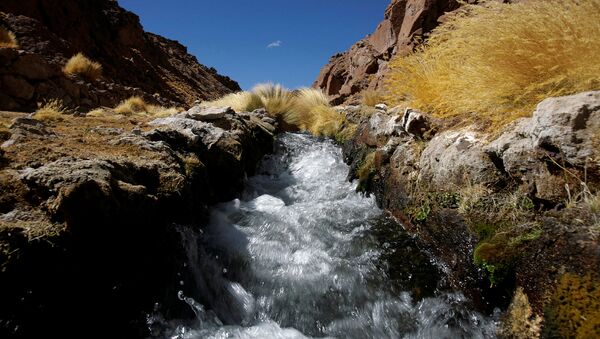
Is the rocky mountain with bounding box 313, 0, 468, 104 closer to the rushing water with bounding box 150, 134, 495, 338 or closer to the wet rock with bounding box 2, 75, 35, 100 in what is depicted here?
the rushing water with bounding box 150, 134, 495, 338

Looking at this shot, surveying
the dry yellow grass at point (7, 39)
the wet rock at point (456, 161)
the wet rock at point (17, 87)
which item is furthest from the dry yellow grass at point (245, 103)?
the wet rock at point (456, 161)

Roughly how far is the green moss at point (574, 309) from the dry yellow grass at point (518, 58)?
1.25 meters

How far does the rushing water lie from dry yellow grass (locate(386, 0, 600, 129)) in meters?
1.30

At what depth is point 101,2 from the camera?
17875 mm

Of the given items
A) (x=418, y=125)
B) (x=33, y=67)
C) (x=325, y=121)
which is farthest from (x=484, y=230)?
(x=33, y=67)

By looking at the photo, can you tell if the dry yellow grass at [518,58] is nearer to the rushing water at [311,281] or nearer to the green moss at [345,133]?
the rushing water at [311,281]

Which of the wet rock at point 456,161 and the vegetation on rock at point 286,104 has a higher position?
the vegetation on rock at point 286,104

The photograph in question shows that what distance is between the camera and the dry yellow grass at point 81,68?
8.62 metres

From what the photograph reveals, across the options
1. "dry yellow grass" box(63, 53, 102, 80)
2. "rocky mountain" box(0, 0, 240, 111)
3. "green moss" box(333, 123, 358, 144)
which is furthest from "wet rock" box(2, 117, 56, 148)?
"dry yellow grass" box(63, 53, 102, 80)

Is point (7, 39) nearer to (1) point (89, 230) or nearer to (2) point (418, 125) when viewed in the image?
(1) point (89, 230)

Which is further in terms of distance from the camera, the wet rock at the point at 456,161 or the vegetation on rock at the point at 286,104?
the vegetation on rock at the point at 286,104

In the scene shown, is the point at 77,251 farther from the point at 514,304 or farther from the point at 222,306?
the point at 514,304

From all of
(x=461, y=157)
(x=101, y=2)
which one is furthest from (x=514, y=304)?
(x=101, y=2)

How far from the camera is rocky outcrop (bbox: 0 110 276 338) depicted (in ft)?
5.30
